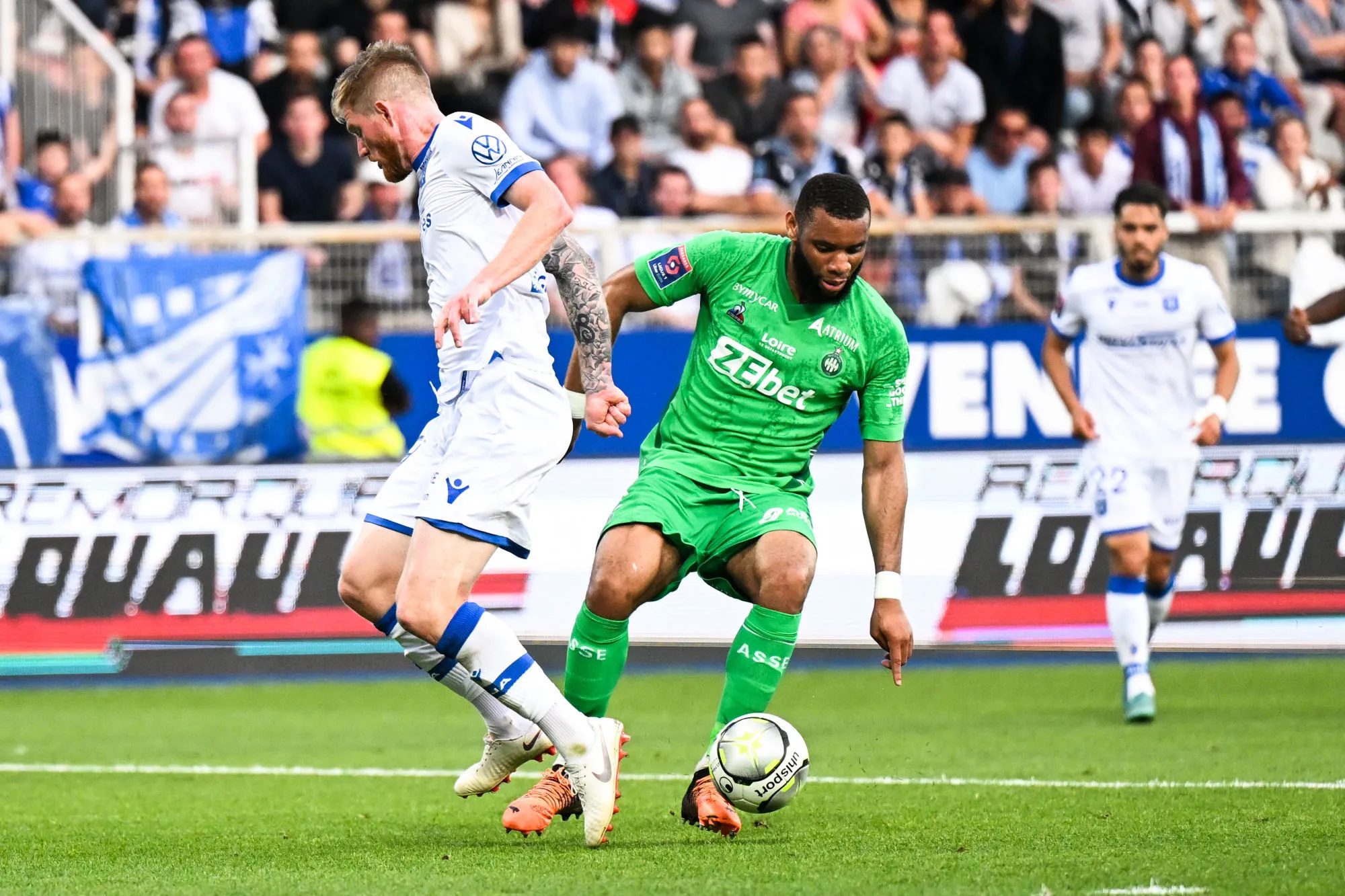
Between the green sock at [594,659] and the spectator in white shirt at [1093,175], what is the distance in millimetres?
9877

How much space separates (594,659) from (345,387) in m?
6.87

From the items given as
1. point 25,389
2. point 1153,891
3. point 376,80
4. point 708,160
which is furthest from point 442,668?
point 708,160

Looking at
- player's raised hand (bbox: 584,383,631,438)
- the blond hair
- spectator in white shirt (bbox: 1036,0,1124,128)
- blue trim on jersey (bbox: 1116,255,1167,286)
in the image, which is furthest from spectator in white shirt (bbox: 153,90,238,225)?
player's raised hand (bbox: 584,383,631,438)

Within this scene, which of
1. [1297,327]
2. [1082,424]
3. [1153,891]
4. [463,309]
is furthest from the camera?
[1082,424]

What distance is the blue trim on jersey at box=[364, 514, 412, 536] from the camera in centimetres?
618

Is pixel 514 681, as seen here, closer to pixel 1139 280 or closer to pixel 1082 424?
pixel 1082 424

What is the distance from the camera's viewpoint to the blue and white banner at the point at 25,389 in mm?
12289

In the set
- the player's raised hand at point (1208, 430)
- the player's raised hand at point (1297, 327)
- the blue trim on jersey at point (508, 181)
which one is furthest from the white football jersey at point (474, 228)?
the player's raised hand at point (1297, 327)

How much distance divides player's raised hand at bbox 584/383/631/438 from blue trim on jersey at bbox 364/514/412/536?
0.75 metres

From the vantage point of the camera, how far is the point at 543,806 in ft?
19.4

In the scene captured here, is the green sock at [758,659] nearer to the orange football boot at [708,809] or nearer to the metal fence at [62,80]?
the orange football boot at [708,809]

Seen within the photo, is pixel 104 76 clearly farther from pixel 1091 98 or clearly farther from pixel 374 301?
pixel 1091 98

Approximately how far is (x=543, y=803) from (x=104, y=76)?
9473mm

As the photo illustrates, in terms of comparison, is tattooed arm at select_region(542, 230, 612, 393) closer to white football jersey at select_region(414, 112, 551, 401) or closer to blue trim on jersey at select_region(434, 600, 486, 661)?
white football jersey at select_region(414, 112, 551, 401)
